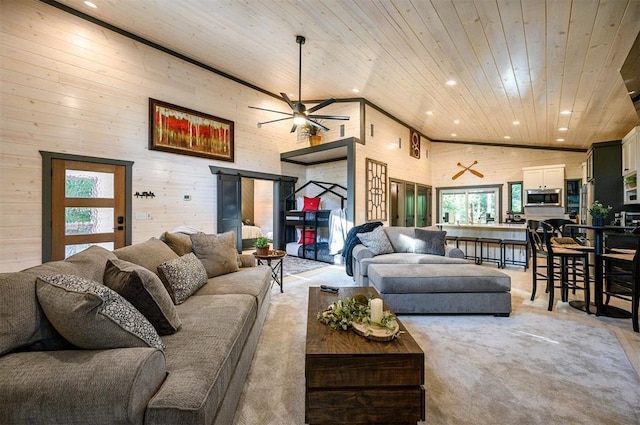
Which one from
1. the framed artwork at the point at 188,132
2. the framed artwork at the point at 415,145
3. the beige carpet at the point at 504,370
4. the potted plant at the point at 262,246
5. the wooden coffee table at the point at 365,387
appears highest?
the framed artwork at the point at 415,145

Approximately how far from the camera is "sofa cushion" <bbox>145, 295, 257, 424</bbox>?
106cm

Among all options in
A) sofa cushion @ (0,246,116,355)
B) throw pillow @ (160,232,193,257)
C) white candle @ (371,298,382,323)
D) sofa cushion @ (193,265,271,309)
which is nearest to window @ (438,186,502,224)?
sofa cushion @ (193,265,271,309)

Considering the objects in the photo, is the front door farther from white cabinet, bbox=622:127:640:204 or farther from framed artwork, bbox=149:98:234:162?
white cabinet, bbox=622:127:640:204

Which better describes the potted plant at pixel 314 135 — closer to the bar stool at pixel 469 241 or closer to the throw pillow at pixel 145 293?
the bar stool at pixel 469 241

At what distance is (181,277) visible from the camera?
92.1 inches

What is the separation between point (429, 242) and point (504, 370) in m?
2.42

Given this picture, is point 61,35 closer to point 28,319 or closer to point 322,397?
point 28,319

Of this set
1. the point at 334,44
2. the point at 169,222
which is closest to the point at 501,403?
the point at 334,44

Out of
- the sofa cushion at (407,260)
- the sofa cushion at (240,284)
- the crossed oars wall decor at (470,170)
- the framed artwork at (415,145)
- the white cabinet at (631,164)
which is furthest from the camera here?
the crossed oars wall decor at (470,170)

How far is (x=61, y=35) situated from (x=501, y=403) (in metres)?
6.64

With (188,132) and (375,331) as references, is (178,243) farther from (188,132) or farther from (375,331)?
(188,132)

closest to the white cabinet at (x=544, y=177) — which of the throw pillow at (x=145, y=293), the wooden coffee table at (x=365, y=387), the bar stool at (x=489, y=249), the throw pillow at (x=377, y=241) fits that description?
the bar stool at (x=489, y=249)

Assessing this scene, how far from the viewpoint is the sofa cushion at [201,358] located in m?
1.06

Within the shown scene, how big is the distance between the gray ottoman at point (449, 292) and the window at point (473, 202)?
553 cm
